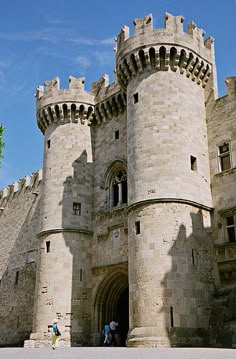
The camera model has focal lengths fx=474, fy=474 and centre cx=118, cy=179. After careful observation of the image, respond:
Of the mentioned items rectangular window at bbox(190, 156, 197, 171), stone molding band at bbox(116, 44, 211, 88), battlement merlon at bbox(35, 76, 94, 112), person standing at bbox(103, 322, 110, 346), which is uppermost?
battlement merlon at bbox(35, 76, 94, 112)

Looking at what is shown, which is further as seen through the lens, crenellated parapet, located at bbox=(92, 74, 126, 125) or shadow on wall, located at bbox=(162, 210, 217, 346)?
crenellated parapet, located at bbox=(92, 74, 126, 125)

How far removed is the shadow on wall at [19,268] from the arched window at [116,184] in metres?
7.69

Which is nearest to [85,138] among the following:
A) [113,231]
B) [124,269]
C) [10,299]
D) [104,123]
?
[104,123]

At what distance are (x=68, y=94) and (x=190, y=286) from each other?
35.5 feet

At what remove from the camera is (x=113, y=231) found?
63.1ft

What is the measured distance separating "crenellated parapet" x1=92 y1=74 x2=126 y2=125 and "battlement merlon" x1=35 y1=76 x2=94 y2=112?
43 centimetres

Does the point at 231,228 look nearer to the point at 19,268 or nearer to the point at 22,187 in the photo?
the point at 19,268

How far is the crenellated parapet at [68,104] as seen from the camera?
2162cm

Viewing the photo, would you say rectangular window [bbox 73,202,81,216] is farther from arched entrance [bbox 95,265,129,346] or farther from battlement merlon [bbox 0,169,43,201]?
battlement merlon [bbox 0,169,43,201]

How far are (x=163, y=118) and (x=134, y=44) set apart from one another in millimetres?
3270

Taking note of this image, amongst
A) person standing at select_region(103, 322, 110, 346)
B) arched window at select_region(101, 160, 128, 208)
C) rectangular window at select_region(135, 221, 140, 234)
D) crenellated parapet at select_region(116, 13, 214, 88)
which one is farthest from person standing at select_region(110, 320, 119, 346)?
crenellated parapet at select_region(116, 13, 214, 88)

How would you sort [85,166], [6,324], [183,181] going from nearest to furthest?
[183,181] < [85,166] < [6,324]

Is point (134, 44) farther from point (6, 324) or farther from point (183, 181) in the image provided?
point (6, 324)

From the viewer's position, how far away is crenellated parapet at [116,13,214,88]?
57.8 feet
